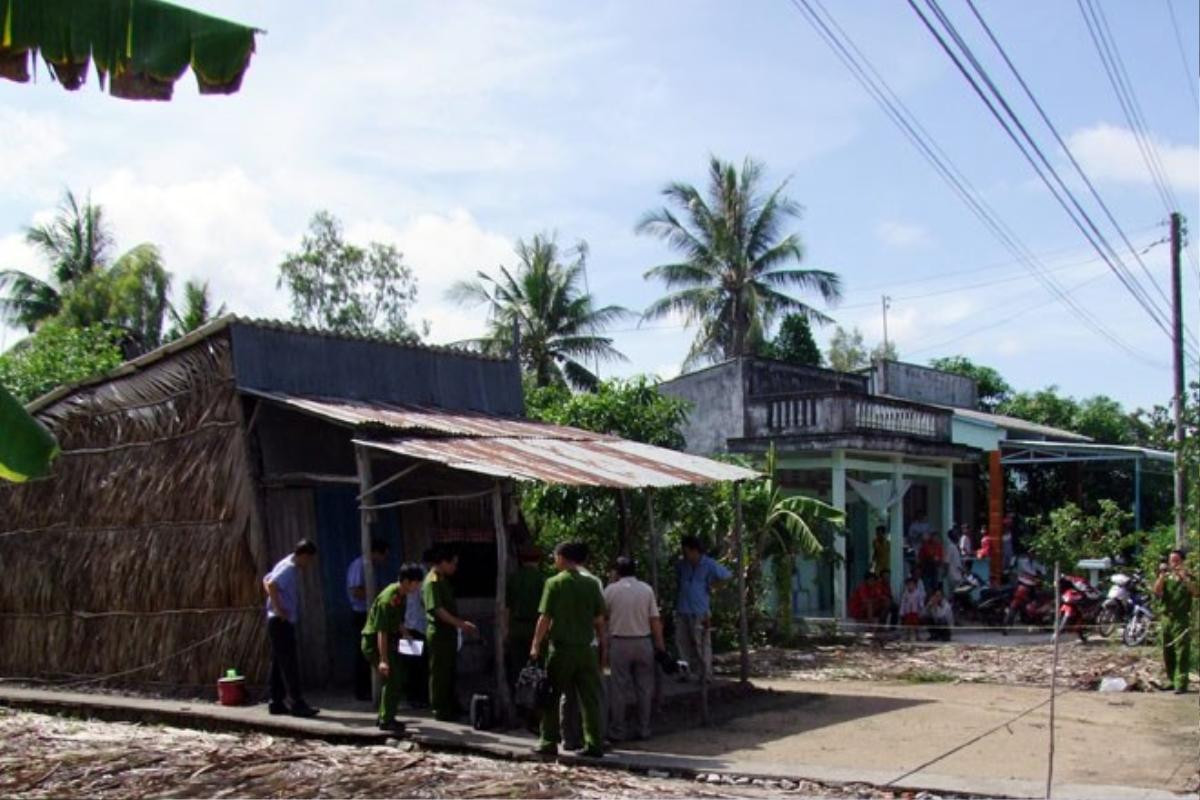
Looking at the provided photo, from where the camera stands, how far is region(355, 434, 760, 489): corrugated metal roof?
11.3 m

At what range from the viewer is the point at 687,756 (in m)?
10.3

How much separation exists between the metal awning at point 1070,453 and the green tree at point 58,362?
16.7 metres

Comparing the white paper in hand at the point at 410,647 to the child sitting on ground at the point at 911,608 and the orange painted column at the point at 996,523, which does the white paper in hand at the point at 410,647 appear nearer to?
the child sitting on ground at the point at 911,608

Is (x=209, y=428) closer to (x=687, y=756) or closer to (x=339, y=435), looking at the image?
(x=339, y=435)

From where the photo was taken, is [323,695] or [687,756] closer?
[687,756]

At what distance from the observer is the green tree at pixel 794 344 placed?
3391cm

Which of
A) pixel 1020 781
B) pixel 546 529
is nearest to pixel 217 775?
pixel 1020 781

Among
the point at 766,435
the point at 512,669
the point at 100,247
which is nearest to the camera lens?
the point at 512,669

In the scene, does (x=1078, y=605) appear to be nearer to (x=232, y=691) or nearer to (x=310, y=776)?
(x=232, y=691)

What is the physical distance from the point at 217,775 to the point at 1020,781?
5647mm

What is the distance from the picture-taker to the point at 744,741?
434 inches

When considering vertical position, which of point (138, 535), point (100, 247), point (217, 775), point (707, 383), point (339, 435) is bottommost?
point (217, 775)

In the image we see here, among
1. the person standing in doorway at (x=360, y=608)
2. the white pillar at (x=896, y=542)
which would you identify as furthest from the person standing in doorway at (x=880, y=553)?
the person standing in doorway at (x=360, y=608)

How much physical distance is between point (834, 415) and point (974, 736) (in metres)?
11.6
